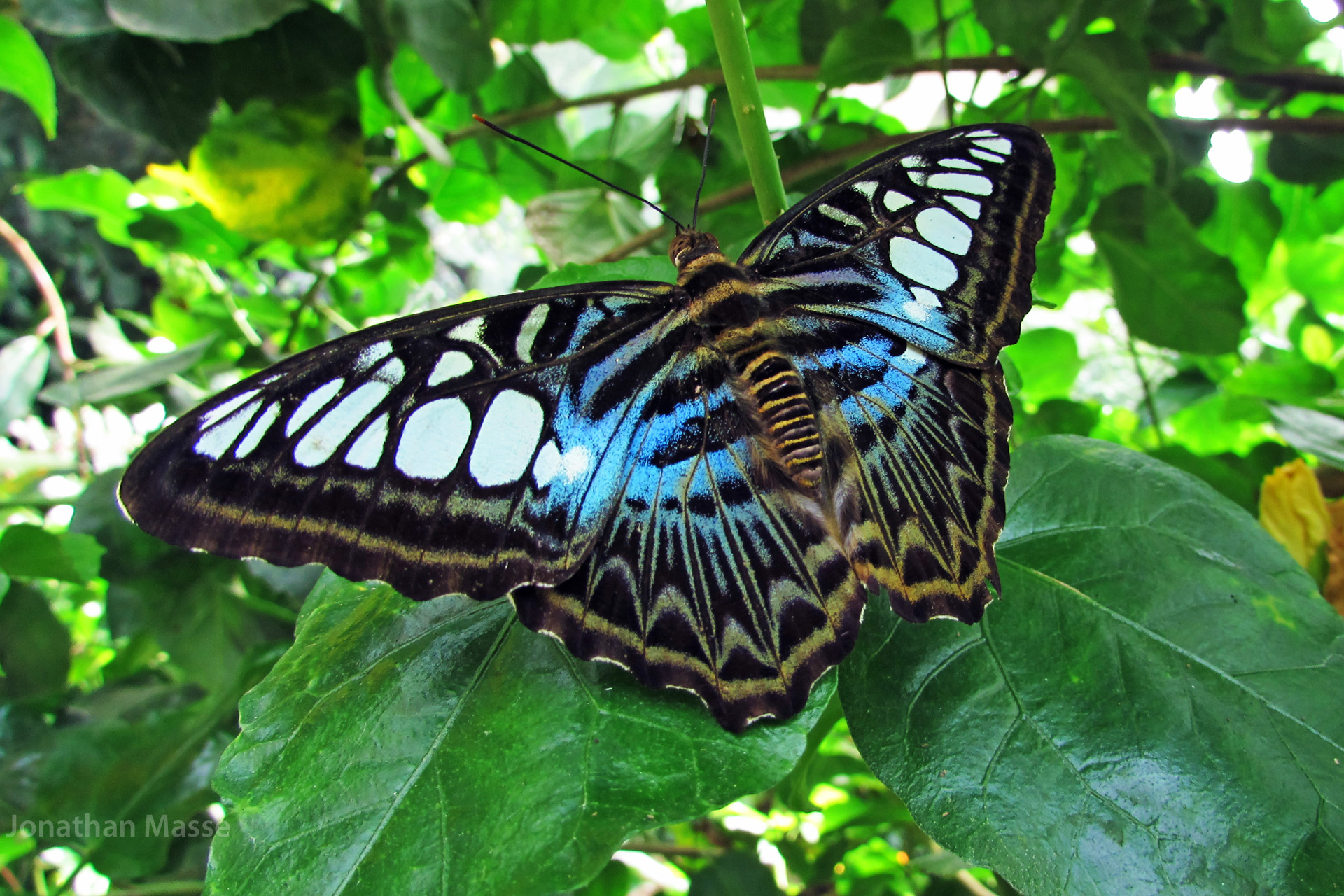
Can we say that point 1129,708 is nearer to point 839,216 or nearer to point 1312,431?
point 839,216

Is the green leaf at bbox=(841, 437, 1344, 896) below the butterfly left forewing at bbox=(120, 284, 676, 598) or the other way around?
below

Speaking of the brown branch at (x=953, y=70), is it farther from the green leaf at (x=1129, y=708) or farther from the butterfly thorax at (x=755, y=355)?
the green leaf at (x=1129, y=708)

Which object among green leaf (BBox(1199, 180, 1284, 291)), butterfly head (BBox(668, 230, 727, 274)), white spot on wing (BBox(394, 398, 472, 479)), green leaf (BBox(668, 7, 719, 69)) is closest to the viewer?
white spot on wing (BBox(394, 398, 472, 479))

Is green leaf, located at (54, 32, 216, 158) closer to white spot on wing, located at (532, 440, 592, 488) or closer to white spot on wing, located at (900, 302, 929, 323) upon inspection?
white spot on wing, located at (532, 440, 592, 488)

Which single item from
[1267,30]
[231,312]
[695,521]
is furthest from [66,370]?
[1267,30]

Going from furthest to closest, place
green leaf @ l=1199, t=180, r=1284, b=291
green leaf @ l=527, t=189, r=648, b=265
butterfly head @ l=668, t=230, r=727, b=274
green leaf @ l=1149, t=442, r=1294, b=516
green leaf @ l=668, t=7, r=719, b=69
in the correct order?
green leaf @ l=1199, t=180, r=1284, b=291 < green leaf @ l=668, t=7, r=719, b=69 < green leaf @ l=527, t=189, r=648, b=265 < green leaf @ l=1149, t=442, r=1294, b=516 < butterfly head @ l=668, t=230, r=727, b=274

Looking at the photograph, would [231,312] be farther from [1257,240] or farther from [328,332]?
[1257,240]

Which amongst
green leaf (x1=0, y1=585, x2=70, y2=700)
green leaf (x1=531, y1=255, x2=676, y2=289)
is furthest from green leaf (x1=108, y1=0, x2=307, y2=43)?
green leaf (x1=0, y1=585, x2=70, y2=700)

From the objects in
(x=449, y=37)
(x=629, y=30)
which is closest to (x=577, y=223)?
(x=449, y=37)
